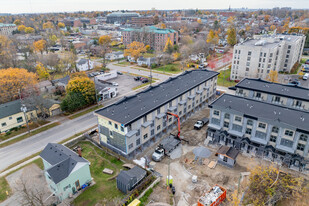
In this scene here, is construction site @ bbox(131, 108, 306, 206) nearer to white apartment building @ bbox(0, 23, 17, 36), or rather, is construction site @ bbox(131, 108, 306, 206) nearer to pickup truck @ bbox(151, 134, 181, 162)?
pickup truck @ bbox(151, 134, 181, 162)

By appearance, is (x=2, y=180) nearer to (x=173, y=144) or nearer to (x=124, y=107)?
(x=124, y=107)

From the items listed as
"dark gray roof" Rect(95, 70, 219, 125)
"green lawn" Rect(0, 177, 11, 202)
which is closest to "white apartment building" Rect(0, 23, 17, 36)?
"dark gray roof" Rect(95, 70, 219, 125)

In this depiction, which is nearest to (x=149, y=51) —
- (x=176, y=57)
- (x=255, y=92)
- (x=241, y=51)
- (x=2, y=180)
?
(x=176, y=57)

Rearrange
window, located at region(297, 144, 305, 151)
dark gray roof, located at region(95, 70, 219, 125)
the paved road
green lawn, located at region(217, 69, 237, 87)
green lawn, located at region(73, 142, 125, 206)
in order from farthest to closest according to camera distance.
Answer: green lawn, located at region(217, 69, 237, 87), the paved road, dark gray roof, located at region(95, 70, 219, 125), window, located at region(297, 144, 305, 151), green lawn, located at region(73, 142, 125, 206)

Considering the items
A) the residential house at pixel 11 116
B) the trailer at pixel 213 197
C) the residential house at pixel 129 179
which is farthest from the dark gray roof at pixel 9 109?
the trailer at pixel 213 197

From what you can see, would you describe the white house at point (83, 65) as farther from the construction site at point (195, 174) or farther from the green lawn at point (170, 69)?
the construction site at point (195, 174)

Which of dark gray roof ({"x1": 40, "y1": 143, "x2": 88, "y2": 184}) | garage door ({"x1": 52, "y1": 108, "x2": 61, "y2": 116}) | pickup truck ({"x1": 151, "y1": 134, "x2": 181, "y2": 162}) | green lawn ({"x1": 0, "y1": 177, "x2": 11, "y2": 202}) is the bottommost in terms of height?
green lawn ({"x1": 0, "y1": 177, "x2": 11, "y2": 202})

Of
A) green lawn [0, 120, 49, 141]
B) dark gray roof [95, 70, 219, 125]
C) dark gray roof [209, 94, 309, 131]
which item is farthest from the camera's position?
green lawn [0, 120, 49, 141]
